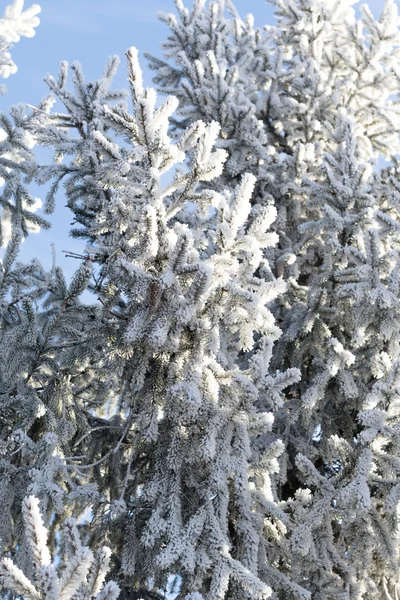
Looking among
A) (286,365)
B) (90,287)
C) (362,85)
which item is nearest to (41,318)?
(90,287)

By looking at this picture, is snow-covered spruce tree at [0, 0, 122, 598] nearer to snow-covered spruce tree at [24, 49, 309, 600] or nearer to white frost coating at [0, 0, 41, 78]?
snow-covered spruce tree at [24, 49, 309, 600]

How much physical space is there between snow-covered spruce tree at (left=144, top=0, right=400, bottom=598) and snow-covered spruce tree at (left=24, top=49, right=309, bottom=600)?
0.48 metres

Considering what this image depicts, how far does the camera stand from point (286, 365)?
671cm

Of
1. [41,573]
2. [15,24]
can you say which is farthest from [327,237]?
[15,24]

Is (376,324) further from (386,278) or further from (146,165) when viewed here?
(146,165)

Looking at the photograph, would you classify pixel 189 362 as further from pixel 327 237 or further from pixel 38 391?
pixel 327 237

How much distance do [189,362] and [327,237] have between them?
3.12 meters

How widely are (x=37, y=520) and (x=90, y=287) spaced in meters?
2.72

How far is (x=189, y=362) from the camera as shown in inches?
154

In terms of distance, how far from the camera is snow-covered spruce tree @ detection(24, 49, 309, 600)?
148 inches

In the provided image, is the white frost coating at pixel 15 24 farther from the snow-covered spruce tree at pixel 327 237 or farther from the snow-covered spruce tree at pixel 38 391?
the snow-covered spruce tree at pixel 38 391

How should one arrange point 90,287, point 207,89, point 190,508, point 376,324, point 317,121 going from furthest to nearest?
point 317,121, point 207,89, point 376,324, point 90,287, point 190,508

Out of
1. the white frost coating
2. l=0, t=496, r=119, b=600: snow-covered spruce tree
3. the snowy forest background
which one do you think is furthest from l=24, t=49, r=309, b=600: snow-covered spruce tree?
the white frost coating

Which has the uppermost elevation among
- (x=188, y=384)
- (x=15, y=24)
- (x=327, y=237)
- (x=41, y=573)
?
(x=15, y=24)
